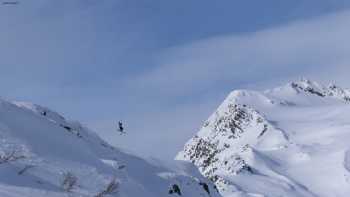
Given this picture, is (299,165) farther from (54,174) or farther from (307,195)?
(54,174)

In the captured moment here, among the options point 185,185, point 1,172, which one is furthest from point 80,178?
point 185,185

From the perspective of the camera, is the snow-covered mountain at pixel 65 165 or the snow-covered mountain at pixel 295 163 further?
the snow-covered mountain at pixel 295 163

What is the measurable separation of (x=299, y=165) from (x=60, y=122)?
14286 cm

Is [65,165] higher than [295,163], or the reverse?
[295,163]

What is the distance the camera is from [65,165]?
21.8 m

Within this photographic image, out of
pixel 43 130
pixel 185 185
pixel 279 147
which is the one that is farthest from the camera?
pixel 279 147

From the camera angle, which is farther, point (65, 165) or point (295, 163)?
point (295, 163)

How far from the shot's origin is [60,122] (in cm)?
3084

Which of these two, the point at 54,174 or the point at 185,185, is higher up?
the point at 185,185

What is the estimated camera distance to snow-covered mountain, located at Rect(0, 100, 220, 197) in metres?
18.2

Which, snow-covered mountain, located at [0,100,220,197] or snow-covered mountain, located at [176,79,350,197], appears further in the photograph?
snow-covered mountain, located at [176,79,350,197]

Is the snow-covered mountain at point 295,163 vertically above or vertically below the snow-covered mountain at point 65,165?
above

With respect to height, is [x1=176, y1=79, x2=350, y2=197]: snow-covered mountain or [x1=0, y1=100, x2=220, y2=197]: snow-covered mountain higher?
[x1=176, y1=79, x2=350, y2=197]: snow-covered mountain

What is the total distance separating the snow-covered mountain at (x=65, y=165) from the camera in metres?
18.2
